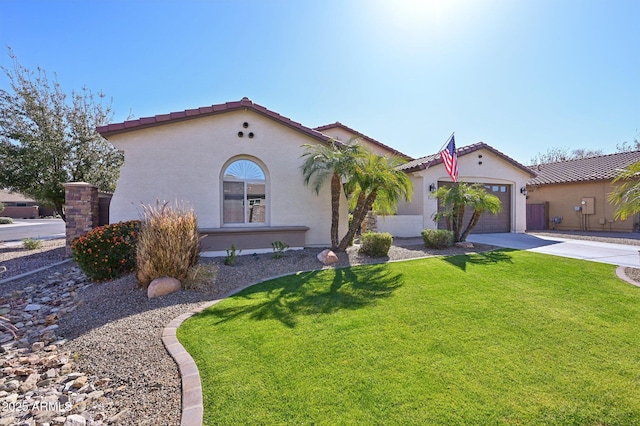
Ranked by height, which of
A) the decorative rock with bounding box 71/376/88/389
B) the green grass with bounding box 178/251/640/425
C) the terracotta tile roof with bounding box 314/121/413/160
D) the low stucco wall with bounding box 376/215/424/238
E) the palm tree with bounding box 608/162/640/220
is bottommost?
the decorative rock with bounding box 71/376/88/389

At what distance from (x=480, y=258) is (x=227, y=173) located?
977 centimetres

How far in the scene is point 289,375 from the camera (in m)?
3.53

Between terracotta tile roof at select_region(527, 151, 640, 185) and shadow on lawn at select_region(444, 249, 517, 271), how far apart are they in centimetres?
1560

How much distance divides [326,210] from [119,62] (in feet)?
32.9

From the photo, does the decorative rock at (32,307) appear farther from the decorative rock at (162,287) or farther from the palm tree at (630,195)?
the palm tree at (630,195)

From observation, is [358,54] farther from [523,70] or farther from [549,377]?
[549,377]

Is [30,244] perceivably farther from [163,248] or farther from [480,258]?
[480,258]

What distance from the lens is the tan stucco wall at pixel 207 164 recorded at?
10.2m

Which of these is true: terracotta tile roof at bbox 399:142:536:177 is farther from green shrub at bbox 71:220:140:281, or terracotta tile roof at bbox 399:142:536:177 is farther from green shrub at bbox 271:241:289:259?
green shrub at bbox 71:220:140:281

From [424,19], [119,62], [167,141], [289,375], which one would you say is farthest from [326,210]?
[119,62]

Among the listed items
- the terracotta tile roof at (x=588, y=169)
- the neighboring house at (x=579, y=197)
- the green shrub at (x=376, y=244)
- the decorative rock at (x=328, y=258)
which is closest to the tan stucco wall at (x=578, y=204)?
the neighboring house at (x=579, y=197)

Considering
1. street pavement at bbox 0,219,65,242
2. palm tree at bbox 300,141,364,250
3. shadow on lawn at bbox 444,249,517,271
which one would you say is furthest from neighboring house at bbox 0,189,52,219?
shadow on lawn at bbox 444,249,517,271

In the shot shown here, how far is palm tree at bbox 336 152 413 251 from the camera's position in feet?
32.5

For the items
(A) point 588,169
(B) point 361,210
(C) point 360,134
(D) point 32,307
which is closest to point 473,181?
(C) point 360,134
